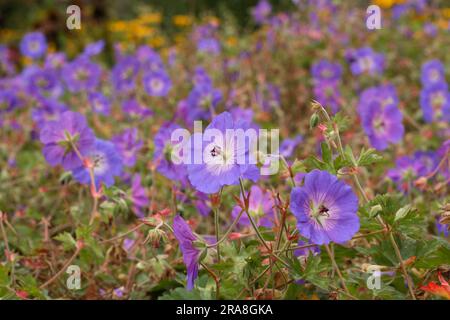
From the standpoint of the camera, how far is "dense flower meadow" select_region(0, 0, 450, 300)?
3.72 feet

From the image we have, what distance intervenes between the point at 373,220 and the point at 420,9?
10.0ft

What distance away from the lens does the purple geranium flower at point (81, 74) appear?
296 cm

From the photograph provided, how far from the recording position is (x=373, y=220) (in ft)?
3.86

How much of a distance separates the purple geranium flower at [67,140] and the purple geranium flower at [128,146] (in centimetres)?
37

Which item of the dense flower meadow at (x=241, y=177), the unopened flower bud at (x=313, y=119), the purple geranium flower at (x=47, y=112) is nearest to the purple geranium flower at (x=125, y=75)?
the dense flower meadow at (x=241, y=177)

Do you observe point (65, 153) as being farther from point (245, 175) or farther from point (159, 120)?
point (159, 120)

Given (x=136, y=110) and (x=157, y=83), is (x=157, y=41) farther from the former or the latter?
(x=136, y=110)

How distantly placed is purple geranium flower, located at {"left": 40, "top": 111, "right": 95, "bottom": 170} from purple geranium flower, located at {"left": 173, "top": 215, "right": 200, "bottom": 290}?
1.80ft

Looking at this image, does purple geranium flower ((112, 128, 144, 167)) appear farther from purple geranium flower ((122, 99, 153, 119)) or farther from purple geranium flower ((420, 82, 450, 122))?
purple geranium flower ((420, 82, 450, 122))

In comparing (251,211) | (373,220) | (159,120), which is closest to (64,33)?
(159,120)

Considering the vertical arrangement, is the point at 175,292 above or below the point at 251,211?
below

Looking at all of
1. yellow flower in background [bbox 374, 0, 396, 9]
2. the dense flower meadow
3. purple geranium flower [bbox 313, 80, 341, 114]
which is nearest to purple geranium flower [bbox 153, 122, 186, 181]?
the dense flower meadow

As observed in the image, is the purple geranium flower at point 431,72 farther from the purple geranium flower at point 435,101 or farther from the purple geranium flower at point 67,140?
the purple geranium flower at point 67,140

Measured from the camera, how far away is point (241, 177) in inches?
42.6
